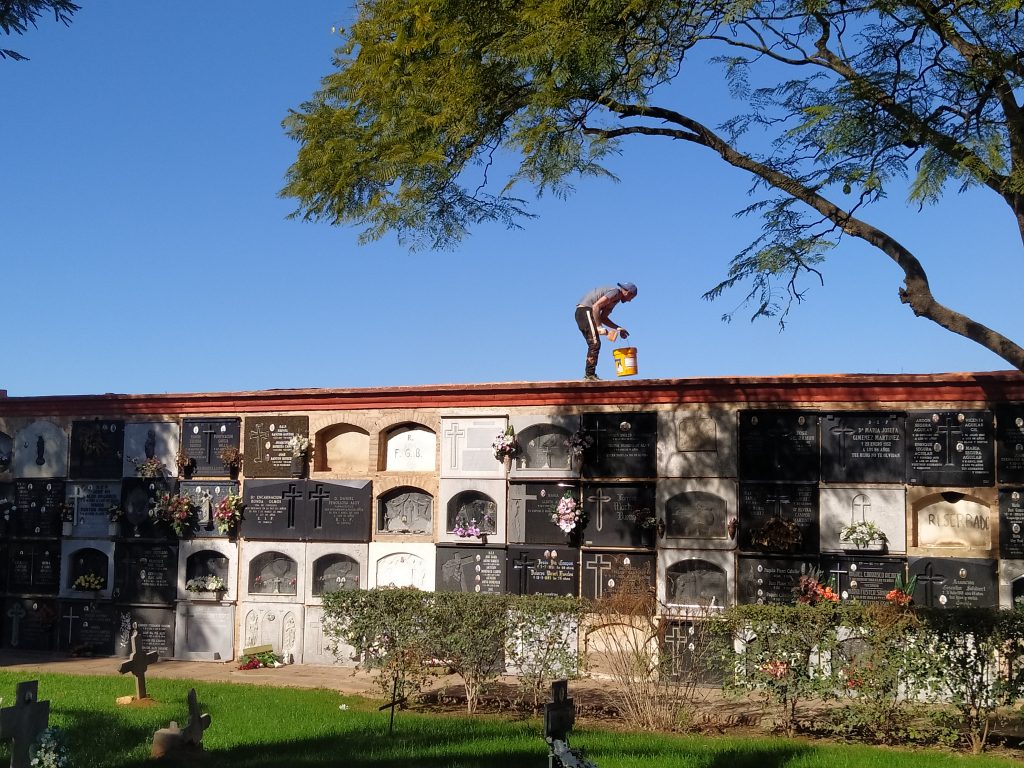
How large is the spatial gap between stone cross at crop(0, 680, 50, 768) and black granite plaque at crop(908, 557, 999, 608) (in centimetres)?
793

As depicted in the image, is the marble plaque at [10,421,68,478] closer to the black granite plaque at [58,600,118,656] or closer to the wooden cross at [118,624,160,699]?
the black granite plaque at [58,600,118,656]

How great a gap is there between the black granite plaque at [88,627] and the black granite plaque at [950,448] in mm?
9671

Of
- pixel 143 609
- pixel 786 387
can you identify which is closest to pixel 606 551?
pixel 786 387

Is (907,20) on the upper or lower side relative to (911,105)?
upper

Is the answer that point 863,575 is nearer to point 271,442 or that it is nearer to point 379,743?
point 379,743

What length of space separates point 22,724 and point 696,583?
23.3 feet

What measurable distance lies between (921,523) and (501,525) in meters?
4.49

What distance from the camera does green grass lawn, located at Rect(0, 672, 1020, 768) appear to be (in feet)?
23.9

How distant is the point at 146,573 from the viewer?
1345 centimetres

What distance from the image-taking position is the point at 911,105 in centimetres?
861

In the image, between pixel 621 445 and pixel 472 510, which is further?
pixel 472 510

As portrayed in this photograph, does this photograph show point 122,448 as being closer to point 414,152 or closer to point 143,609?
point 143,609

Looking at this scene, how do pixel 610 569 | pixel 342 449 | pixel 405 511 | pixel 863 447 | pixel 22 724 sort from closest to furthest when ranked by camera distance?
pixel 22 724, pixel 863 447, pixel 610 569, pixel 405 511, pixel 342 449

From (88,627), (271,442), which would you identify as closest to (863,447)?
(271,442)
